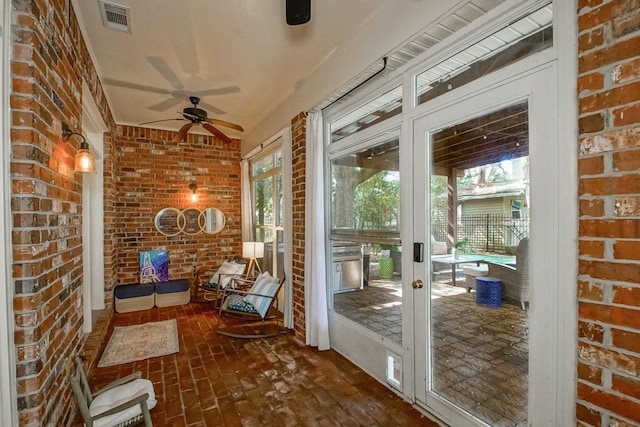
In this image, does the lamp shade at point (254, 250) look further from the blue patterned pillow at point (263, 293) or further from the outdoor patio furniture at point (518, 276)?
the outdoor patio furniture at point (518, 276)

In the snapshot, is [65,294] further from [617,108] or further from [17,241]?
[617,108]

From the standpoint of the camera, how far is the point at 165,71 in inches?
123

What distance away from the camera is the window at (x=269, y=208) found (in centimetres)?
456

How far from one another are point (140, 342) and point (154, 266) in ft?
6.01

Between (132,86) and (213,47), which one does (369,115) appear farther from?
(132,86)

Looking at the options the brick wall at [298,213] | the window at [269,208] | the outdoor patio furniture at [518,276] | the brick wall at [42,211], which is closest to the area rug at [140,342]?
the brick wall at [42,211]

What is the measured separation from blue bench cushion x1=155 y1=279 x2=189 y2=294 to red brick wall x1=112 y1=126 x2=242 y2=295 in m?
0.47

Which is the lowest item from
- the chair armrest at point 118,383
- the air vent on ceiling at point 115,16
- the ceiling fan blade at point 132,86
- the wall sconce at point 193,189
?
the chair armrest at point 118,383

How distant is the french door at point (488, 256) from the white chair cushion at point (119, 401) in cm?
183

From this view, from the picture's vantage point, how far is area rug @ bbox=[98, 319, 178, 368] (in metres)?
2.96

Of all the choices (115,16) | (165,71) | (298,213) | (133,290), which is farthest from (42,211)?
(133,290)

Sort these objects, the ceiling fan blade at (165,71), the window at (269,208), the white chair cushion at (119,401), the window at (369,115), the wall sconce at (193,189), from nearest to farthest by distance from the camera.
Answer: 1. the white chair cushion at (119,401)
2. the window at (369,115)
3. the ceiling fan blade at (165,71)
4. the window at (269,208)
5. the wall sconce at (193,189)

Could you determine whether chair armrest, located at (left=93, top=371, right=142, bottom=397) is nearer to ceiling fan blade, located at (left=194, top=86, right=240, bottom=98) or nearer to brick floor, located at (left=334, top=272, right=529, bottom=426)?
brick floor, located at (left=334, top=272, right=529, bottom=426)

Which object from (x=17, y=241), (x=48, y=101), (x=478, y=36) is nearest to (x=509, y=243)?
(x=478, y=36)
